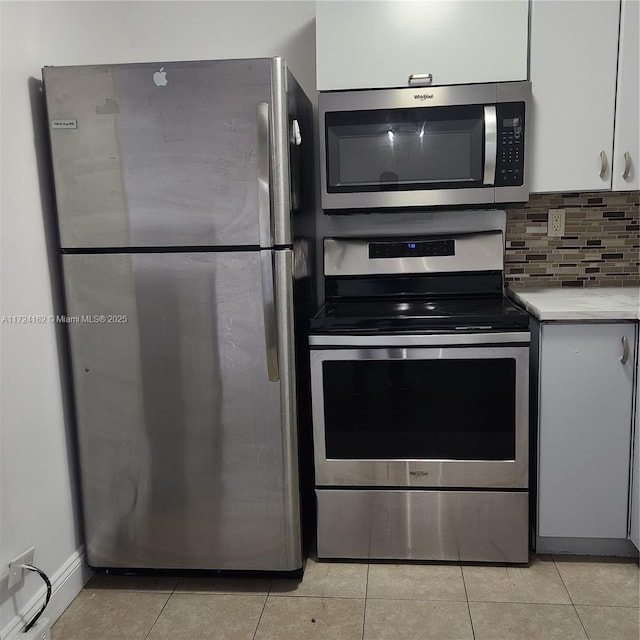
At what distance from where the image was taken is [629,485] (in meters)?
2.09

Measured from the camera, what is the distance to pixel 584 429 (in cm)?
208

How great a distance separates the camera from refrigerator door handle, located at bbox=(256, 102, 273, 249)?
1807 millimetres

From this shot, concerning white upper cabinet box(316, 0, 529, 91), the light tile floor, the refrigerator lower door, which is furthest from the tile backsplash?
the refrigerator lower door

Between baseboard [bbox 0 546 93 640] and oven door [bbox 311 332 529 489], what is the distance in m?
0.86

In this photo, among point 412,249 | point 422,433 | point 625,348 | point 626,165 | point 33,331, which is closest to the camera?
point 33,331

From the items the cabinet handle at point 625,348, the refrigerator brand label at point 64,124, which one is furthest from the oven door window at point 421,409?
the refrigerator brand label at point 64,124

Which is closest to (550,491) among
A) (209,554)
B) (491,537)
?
(491,537)

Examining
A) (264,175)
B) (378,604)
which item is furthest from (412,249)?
(378,604)

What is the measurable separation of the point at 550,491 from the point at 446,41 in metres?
1.58

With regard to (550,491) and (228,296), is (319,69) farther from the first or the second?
(550,491)

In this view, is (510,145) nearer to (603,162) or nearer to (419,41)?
(603,162)

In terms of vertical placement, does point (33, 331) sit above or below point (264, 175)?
below

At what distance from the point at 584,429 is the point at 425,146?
43.9 inches

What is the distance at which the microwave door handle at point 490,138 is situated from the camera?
216cm
